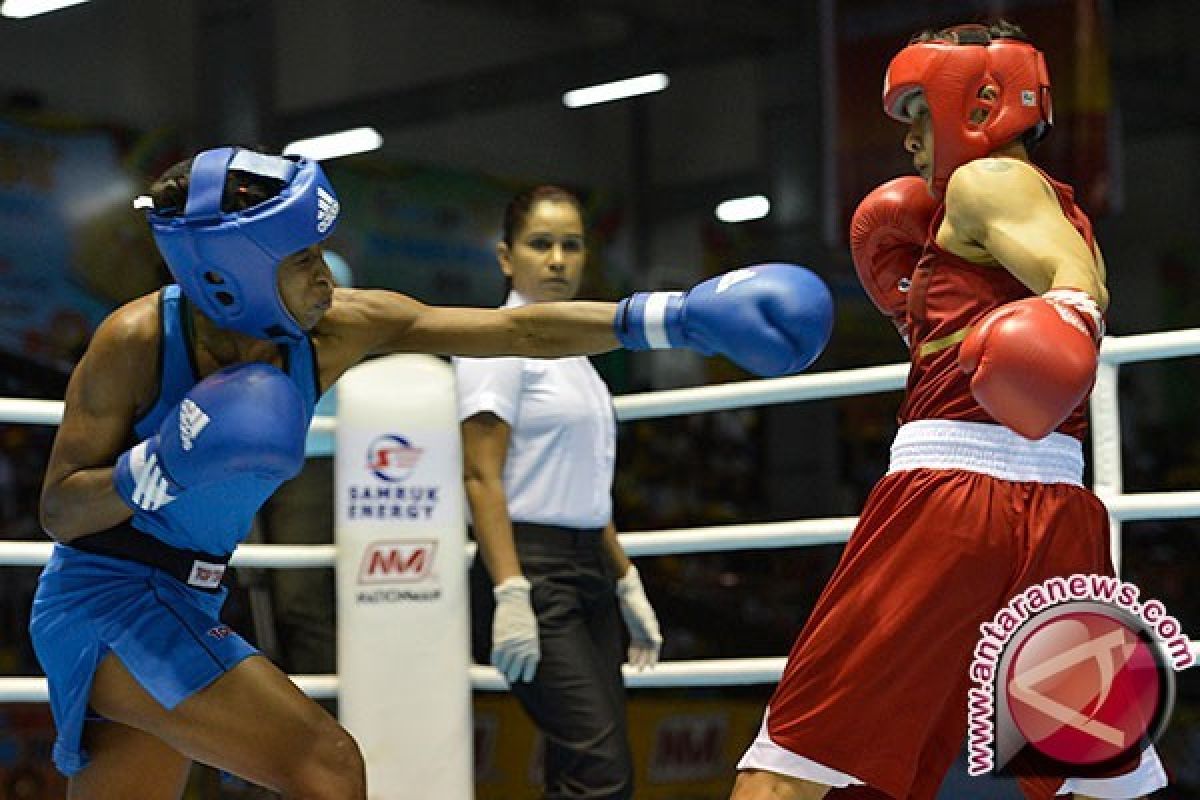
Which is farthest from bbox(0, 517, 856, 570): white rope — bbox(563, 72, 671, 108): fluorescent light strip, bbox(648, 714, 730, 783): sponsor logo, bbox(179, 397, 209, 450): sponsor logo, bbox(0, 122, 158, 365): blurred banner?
bbox(563, 72, 671, 108): fluorescent light strip

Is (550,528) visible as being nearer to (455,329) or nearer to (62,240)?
(455,329)

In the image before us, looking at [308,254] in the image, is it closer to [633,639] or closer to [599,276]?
[633,639]

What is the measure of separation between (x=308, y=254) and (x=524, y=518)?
842mm

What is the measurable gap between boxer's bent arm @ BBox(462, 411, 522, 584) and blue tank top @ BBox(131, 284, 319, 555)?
59 centimetres

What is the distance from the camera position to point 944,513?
6.34 ft

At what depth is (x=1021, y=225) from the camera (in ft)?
6.12

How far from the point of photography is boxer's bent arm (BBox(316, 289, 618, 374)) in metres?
2.25

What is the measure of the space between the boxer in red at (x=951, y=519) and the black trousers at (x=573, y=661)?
2.60 feet

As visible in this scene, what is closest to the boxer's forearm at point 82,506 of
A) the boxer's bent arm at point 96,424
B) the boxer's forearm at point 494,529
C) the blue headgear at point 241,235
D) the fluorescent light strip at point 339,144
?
the boxer's bent arm at point 96,424

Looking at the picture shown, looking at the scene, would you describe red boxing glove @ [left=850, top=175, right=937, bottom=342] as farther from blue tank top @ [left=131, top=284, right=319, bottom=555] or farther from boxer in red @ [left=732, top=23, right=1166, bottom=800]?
blue tank top @ [left=131, top=284, right=319, bottom=555]

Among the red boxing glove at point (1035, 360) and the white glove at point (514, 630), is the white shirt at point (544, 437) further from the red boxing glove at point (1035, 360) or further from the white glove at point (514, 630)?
the red boxing glove at point (1035, 360)

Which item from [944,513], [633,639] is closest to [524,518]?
[633,639]

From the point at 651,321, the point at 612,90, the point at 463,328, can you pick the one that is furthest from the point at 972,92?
the point at 612,90

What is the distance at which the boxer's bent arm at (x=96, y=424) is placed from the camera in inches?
81.9
